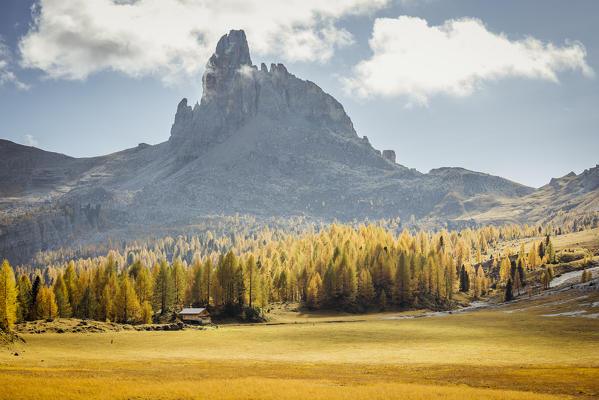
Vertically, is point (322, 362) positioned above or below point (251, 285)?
below

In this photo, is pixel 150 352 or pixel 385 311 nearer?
pixel 150 352

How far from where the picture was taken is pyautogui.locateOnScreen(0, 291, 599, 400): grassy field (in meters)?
33.2

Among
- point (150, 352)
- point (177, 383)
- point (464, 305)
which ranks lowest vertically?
point (464, 305)

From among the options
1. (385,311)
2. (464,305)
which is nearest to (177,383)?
(385,311)

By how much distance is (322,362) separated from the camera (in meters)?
53.5

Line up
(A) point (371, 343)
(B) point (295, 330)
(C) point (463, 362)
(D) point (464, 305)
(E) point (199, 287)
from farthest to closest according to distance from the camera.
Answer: (D) point (464, 305) → (E) point (199, 287) → (B) point (295, 330) → (A) point (371, 343) → (C) point (463, 362)

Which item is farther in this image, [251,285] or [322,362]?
[251,285]

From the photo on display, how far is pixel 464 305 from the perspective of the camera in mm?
148500

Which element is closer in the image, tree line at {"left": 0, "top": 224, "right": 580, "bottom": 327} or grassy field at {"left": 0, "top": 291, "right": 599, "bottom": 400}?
grassy field at {"left": 0, "top": 291, "right": 599, "bottom": 400}

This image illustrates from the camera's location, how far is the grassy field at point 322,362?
3316 centimetres

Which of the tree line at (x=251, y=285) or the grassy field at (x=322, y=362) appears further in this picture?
the tree line at (x=251, y=285)

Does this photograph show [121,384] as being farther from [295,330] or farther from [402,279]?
[402,279]

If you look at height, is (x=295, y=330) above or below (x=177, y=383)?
below

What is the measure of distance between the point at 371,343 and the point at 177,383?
136 ft
